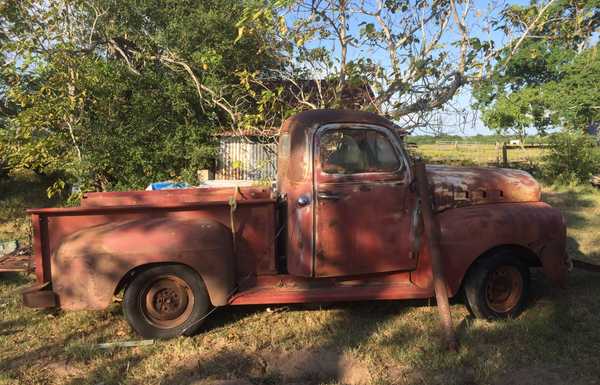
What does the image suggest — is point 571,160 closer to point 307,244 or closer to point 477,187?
A: point 477,187

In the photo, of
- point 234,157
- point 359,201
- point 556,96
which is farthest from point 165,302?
point 556,96

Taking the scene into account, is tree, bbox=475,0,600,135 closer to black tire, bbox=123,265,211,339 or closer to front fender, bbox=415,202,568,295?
front fender, bbox=415,202,568,295

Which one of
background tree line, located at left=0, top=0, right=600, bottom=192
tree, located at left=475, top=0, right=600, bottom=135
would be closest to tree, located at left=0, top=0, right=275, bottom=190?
background tree line, located at left=0, top=0, right=600, bottom=192

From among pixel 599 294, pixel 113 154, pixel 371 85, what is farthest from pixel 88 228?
pixel 113 154

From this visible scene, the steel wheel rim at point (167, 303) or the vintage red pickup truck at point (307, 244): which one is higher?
the vintage red pickup truck at point (307, 244)

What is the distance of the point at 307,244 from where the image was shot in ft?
13.4

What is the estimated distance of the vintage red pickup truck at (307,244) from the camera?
153 inches

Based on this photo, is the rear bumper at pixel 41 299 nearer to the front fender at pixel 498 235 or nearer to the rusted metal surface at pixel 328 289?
the rusted metal surface at pixel 328 289

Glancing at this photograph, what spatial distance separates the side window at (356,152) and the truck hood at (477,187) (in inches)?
22.6

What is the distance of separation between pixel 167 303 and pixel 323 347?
142cm

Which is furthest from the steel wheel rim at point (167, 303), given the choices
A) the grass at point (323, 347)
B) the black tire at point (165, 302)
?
the grass at point (323, 347)

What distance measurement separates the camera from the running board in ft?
13.4

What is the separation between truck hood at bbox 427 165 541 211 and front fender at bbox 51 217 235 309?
211 cm

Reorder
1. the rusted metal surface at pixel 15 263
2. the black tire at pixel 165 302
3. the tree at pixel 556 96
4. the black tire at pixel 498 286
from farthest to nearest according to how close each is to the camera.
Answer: the tree at pixel 556 96 → the rusted metal surface at pixel 15 263 → the black tire at pixel 498 286 → the black tire at pixel 165 302
